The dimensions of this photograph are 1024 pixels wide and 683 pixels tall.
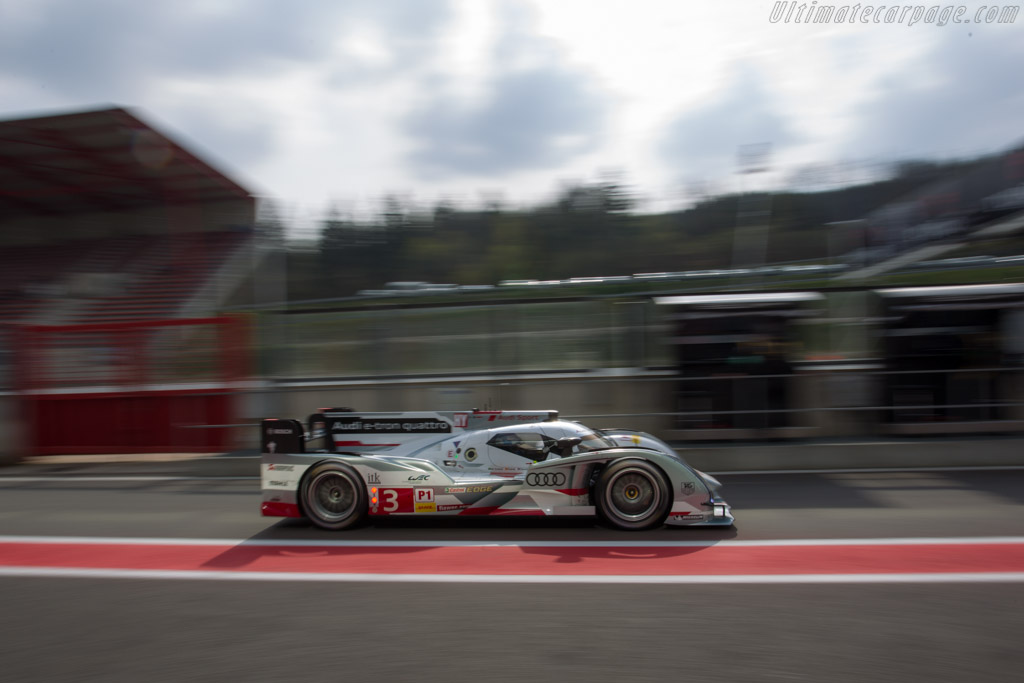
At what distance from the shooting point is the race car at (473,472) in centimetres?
598

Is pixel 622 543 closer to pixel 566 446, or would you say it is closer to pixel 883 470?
pixel 566 446

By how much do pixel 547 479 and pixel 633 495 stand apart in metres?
0.75

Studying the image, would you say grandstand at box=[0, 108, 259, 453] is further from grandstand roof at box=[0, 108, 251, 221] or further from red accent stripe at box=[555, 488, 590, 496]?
red accent stripe at box=[555, 488, 590, 496]

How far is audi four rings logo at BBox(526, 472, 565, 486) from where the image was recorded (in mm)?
6035

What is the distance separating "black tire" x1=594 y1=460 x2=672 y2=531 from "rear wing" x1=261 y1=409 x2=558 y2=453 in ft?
3.63

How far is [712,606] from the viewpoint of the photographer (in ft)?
14.2

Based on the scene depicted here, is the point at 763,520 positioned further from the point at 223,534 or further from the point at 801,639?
the point at 223,534

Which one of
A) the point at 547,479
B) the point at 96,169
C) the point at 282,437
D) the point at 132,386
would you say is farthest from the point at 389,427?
the point at 96,169

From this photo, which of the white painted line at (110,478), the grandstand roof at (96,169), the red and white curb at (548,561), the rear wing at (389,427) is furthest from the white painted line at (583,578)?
the grandstand roof at (96,169)

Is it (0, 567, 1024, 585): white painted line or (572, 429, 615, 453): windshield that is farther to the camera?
(572, 429, 615, 453): windshield

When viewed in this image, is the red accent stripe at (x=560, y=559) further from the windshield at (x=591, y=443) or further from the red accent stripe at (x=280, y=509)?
the windshield at (x=591, y=443)

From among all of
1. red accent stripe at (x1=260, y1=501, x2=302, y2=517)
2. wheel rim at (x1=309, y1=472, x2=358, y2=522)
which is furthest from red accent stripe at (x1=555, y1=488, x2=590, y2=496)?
red accent stripe at (x1=260, y1=501, x2=302, y2=517)

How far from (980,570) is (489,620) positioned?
11.5 feet

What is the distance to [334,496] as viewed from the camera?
6.44 metres
